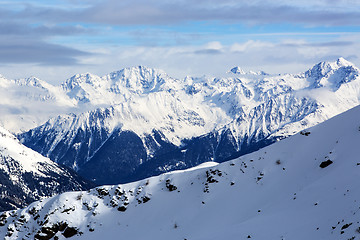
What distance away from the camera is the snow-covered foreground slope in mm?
90875

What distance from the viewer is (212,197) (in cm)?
11119

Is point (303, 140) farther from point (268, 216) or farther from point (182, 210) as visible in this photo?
point (268, 216)

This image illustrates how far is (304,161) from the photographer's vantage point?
353 feet

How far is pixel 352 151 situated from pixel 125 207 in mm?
54266

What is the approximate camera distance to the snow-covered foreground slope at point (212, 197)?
298 feet

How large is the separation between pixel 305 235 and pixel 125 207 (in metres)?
62.2

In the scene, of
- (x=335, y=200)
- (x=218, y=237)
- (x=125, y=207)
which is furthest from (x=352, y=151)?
(x=125, y=207)

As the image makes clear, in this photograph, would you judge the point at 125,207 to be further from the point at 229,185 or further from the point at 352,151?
the point at 352,151

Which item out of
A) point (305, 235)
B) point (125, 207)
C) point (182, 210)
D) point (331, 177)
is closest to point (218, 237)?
point (305, 235)

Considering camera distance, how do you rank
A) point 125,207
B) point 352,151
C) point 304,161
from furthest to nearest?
point 125,207 → point 304,161 → point 352,151

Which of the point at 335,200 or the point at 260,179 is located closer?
the point at 335,200

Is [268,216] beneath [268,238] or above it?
above

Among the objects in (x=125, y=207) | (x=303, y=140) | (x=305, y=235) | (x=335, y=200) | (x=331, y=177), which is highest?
(x=303, y=140)

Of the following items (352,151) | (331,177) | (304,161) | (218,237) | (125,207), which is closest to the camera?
(218,237)
